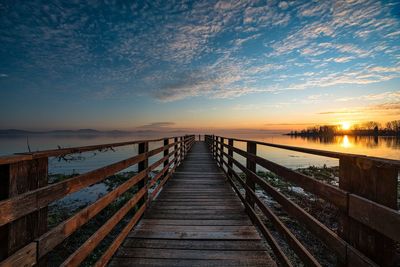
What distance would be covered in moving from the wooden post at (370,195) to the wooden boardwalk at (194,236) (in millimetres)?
1549

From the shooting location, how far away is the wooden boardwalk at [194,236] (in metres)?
2.76

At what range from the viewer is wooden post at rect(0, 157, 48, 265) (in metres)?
1.26

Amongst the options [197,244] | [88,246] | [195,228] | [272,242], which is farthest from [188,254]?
[88,246]

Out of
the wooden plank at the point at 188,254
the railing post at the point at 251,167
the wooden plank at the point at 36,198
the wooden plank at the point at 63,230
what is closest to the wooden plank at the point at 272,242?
the railing post at the point at 251,167

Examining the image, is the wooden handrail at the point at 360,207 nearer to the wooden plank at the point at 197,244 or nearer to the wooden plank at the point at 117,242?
the wooden plank at the point at 197,244

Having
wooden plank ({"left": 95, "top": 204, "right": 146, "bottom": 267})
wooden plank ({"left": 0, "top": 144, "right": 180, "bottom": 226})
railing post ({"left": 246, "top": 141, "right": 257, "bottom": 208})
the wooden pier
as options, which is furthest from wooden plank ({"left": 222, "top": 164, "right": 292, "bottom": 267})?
wooden plank ({"left": 0, "top": 144, "right": 180, "bottom": 226})

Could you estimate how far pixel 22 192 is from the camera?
4.50 ft

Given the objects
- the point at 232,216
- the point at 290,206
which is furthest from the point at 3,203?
the point at 232,216

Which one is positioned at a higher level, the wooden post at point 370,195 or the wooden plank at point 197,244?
the wooden post at point 370,195

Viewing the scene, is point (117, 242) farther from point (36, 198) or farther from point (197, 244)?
point (36, 198)

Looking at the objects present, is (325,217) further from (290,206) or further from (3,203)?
(3,203)

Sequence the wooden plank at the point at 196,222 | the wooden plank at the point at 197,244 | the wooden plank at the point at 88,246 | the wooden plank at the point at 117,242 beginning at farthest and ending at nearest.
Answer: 1. the wooden plank at the point at 196,222
2. the wooden plank at the point at 197,244
3. the wooden plank at the point at 117,242
4. the wooden plank at the point at 88,246

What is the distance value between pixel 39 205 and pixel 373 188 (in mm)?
2115

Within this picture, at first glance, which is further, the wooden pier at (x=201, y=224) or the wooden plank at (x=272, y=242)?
the wooden plank at (x=272, y=242)
